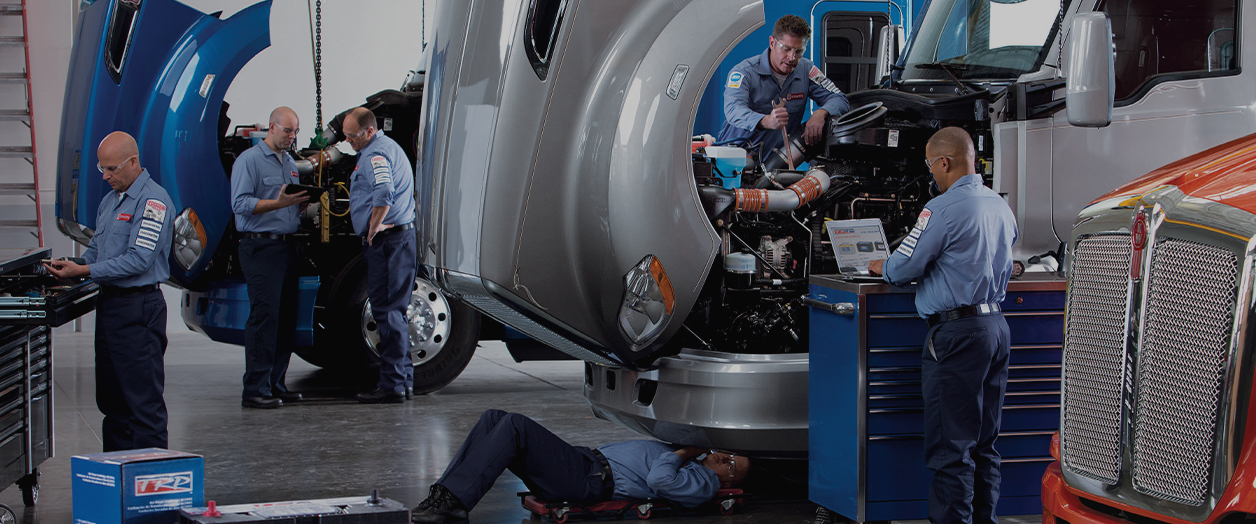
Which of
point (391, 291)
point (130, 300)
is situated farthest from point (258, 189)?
point (130, 300)

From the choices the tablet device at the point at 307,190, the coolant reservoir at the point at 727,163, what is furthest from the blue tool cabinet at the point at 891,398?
the tablet device at the point at 307,190

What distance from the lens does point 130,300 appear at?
514cm

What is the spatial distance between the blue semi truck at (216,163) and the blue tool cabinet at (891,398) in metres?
2.88

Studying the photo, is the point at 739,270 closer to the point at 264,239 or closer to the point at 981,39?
the point at 981,39

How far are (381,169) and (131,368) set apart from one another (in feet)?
8.77

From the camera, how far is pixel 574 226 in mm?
4289

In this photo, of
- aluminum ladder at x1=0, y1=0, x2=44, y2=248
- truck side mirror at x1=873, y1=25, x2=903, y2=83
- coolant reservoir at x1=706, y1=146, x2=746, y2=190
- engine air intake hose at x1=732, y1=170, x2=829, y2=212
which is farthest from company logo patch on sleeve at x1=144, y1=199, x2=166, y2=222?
Result: aluminum ladder at x1=0, y1=0, x2=44, y2=248

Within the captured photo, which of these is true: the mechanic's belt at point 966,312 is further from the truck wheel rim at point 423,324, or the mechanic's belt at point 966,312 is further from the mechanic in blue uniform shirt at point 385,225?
the truck wheel rim at point 423,324

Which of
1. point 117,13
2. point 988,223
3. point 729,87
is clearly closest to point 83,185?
point 117,13

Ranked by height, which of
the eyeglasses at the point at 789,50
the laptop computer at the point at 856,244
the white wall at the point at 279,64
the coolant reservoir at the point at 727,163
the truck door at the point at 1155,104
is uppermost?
the white wall at the point at 279,64

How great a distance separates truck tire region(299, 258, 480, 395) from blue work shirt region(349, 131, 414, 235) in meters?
0.55

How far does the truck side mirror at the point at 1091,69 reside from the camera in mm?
4242

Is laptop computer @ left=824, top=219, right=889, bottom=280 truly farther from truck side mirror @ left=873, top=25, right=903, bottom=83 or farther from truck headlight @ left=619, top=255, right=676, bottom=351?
truck side mirror @ left=873, top=25, right=903, bottom=83

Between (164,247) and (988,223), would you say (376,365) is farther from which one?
(988,223)
